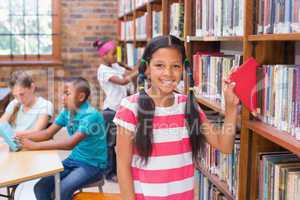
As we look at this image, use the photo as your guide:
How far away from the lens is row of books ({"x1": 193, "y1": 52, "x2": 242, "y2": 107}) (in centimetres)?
205

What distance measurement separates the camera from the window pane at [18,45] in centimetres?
627

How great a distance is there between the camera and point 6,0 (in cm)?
623

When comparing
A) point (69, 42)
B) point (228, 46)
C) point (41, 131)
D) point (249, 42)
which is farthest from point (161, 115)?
point (69, 42)

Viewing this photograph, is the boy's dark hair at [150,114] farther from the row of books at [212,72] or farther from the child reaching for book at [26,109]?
the child reaching for book at [26,109]

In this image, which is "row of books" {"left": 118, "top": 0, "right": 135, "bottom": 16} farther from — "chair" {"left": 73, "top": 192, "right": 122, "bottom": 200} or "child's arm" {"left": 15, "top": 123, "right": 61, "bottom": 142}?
"chair" {"left": 73, "top": 192, "right": 122, "bottom": 200}

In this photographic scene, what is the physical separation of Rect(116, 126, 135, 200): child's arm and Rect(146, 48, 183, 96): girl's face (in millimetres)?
228

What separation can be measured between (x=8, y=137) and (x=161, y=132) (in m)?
1.14

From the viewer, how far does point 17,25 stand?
20.6 feet

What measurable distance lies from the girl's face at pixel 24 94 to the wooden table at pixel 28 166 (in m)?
0.70

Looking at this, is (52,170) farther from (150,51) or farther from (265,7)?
(265,7)

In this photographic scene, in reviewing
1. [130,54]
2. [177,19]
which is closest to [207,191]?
[177,19]

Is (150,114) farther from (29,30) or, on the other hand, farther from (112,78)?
(29,30)

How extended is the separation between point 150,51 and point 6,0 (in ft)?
16.6

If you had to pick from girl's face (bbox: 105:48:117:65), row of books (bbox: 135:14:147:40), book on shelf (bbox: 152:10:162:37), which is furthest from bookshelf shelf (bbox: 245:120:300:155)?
girl's face (bbox: 105:48:117:65)
